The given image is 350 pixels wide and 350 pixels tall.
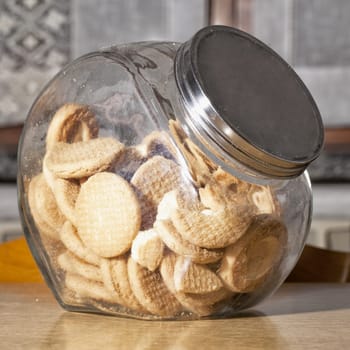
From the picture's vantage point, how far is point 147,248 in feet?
1.55

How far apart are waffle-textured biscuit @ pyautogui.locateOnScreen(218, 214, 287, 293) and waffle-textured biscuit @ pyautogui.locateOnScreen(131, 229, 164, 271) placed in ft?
0.13

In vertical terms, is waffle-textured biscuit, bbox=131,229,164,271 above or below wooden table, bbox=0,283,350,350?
above

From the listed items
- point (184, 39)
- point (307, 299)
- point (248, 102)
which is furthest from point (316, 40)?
point (248, 102)

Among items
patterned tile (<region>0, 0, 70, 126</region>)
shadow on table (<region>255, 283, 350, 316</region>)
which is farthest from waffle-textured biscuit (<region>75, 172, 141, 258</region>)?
patterned tile (<region>0, 0, 70, 126</region>)

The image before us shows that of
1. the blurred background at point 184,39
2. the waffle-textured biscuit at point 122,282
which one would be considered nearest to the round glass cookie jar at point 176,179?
the waffle-textured biscuit at point 122,282

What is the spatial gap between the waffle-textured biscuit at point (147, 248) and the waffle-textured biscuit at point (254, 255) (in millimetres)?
41

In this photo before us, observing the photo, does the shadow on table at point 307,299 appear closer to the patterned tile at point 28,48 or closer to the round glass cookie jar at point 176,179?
the round glass cookie jar at point 176,179

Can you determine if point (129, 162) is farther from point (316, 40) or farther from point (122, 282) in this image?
point (316, 40)

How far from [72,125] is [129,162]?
2.3 inches

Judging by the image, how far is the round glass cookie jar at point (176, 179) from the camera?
1.57 ft

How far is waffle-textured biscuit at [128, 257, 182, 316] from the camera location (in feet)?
1.57

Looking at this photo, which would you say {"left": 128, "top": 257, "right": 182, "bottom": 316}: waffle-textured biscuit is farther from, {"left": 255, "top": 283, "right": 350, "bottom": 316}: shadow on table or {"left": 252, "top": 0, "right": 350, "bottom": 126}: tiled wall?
{"left": 252, "top": 0, "right": 350, "bottom": 126}: tiled wall

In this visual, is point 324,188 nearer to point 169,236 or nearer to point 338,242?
point 338,242

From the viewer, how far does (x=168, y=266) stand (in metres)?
0.48
